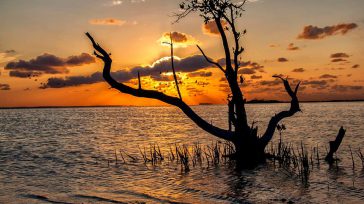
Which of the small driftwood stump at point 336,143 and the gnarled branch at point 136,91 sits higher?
the gnarled branch at point 136,91

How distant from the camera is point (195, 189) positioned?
18.2 m

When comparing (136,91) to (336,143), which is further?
(336,143)

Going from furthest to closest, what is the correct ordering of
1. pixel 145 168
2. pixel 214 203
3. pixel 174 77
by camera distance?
pixel 145 168, pixel 174 77, pixel 214 203

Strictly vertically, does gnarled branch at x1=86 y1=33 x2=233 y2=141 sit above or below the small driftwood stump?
above

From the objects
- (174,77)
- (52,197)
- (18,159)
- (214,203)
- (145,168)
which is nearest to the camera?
(214,203)

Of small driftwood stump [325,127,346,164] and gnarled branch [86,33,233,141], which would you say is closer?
gnarled branch [86,33,233,141]

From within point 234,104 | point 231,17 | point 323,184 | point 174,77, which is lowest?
point 323,184

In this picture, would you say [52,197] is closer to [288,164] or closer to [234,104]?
[234,104]

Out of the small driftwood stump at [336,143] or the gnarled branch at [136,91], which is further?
the small driftwood stump at [336,143]

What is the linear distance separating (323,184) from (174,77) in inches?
372

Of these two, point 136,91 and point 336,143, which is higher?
point 136,91

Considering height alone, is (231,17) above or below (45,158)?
above

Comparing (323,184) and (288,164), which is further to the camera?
(288,164)

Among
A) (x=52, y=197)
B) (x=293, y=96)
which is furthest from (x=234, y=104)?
(x=52, y=197)
